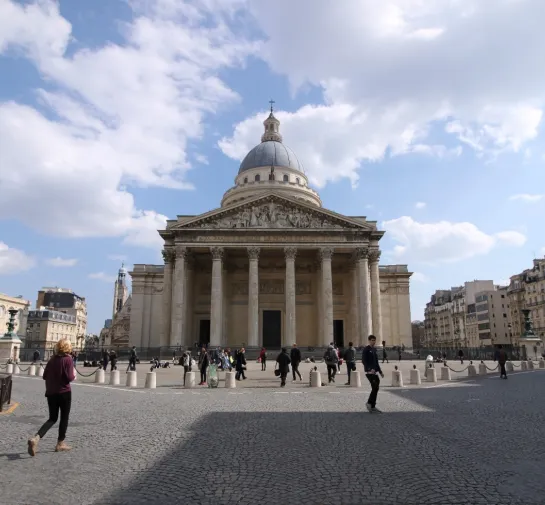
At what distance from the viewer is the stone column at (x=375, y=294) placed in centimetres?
4700

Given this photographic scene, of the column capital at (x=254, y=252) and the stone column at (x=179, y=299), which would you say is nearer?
the stone column at (x=179, y=299)

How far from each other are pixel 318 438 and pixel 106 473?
3.95m

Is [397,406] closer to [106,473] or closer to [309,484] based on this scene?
[309,484]

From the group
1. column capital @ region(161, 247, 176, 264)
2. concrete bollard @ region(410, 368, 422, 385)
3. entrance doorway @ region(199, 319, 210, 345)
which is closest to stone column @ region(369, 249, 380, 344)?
entrance doorway @ region(199, 319, 210, 345)

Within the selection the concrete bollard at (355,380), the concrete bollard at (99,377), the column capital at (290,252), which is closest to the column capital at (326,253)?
the column capital at (290,252)

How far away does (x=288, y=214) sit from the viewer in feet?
154

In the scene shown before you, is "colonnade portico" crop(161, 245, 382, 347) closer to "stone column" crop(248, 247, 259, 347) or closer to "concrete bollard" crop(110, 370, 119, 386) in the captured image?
"stone column" crop(248, 247, 259, 347)

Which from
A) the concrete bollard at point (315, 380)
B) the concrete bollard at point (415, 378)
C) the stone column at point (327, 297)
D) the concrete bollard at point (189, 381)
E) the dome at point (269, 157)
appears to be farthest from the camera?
the dome at point (269, 157)

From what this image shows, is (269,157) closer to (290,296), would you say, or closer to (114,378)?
(290,296)

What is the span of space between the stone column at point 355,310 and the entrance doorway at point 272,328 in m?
7.94

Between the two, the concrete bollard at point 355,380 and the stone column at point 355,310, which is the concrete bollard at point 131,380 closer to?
the concrete bollard at point 355,380

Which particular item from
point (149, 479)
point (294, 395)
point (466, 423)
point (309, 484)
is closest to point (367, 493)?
point (309, 484)

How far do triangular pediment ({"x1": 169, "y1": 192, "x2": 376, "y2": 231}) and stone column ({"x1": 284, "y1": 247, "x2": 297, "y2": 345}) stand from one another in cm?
269

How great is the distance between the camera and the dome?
71250 mm
